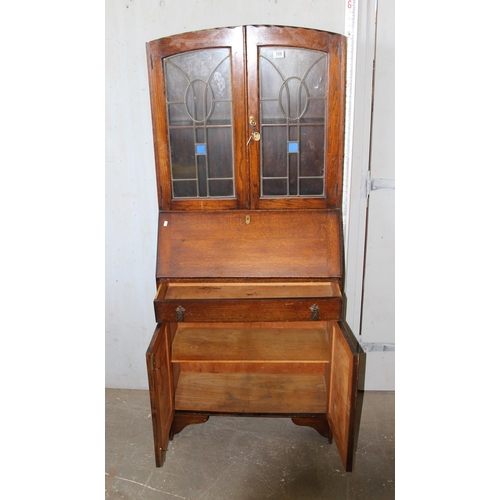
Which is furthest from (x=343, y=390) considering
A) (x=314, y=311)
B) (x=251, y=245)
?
(x=251, y=245)

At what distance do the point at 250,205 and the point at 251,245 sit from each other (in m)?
0.21

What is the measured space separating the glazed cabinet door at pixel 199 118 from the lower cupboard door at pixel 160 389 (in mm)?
682

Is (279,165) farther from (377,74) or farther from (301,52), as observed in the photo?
(377,74)

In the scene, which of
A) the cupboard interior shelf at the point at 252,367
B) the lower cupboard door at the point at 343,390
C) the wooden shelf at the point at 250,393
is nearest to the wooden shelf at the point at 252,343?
the cupboard interior shelf at the point at 252,367

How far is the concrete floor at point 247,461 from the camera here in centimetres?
192

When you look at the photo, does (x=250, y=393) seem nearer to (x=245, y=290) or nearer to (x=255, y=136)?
(x=245, y=290)

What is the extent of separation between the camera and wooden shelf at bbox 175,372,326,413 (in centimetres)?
215

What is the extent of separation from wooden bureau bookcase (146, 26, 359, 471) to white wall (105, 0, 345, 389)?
0.26m

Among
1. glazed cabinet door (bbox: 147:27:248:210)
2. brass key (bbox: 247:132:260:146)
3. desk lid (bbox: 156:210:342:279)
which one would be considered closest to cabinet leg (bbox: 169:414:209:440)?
desk lid (bbox: 156:210:342:279)

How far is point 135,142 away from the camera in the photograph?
228cm

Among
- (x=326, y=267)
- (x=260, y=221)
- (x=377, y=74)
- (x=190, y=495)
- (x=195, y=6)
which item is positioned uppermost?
(x=195, y=6)

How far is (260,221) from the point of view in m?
2.06
